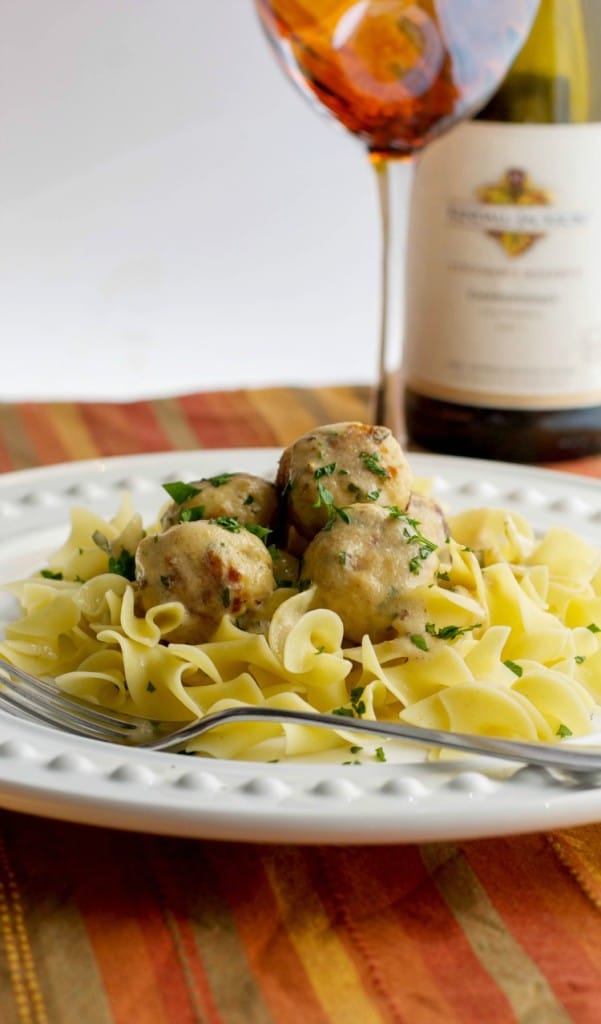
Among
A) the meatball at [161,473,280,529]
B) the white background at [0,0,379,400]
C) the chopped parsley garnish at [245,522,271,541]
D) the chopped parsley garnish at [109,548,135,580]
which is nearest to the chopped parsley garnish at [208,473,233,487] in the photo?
the meatball at [161,473,280,529]

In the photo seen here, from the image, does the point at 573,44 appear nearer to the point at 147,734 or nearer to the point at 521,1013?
the point at 147,734

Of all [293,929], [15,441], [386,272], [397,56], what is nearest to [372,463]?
[293,929]

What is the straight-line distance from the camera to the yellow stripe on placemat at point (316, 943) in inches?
66.7

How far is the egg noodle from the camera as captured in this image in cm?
213

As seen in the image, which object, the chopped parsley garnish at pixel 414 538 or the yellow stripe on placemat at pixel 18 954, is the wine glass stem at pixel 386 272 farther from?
the yellow stripe on placemat at pixel 18 954

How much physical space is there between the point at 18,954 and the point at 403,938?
461 millimetres

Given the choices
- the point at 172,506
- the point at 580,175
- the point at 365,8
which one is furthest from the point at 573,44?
the point at 172,506

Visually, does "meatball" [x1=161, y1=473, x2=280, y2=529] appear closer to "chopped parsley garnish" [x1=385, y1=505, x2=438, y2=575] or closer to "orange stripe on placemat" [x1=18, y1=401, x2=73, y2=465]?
"chopped parsley garnish" [x1=385, y1=505, x2=438, y2=575]

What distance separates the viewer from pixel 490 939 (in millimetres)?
1813

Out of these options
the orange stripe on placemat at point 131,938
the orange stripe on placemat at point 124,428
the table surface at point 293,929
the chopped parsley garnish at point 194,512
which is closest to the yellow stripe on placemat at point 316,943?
the table surface at point 293,929

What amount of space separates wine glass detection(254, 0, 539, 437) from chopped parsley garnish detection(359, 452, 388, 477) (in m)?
1.27

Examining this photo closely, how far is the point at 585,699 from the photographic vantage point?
220cm

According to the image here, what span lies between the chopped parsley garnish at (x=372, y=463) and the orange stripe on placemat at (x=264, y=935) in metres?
0.69

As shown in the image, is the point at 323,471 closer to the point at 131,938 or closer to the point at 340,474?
the point at 340,474
